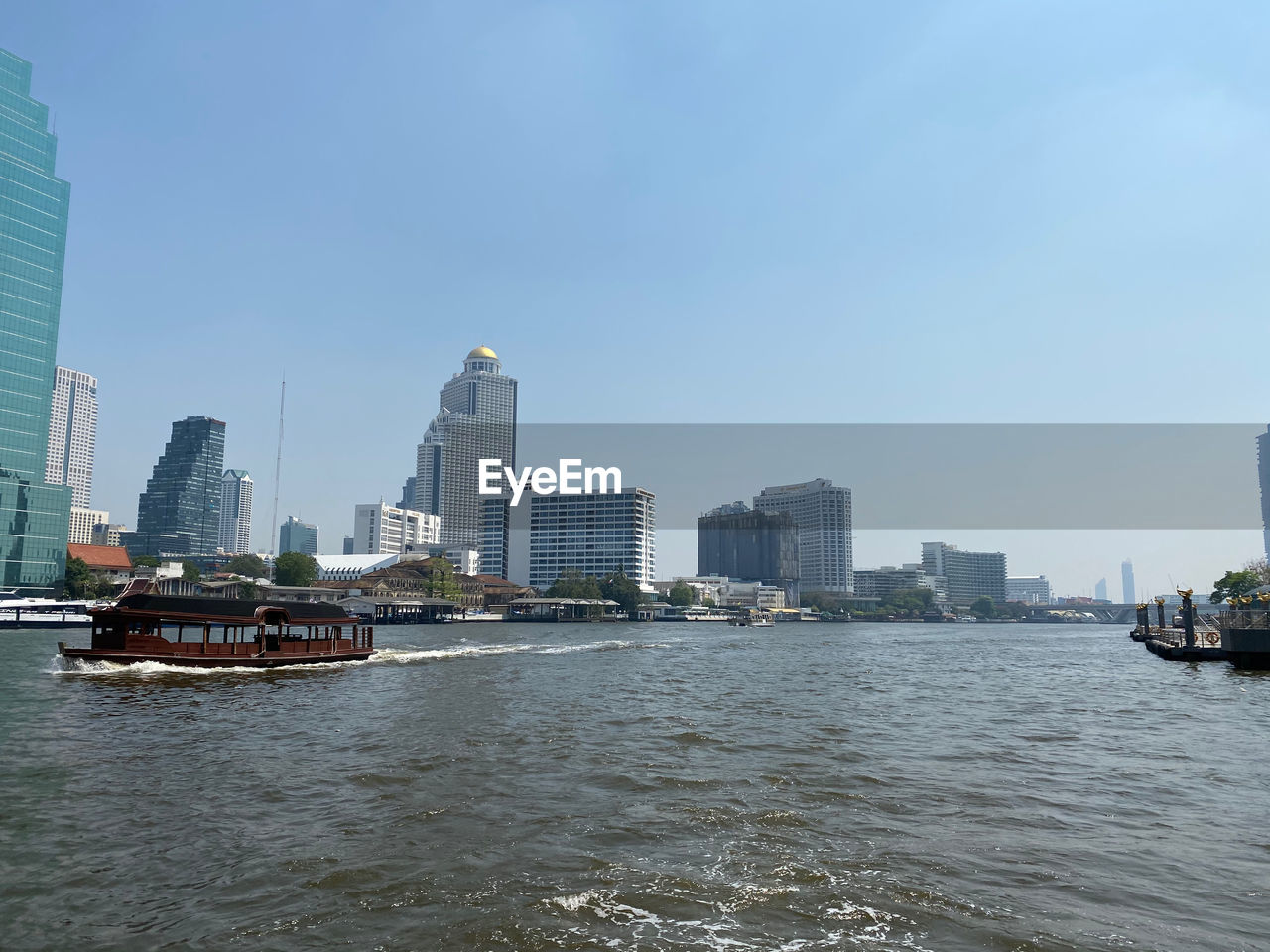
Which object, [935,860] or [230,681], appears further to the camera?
[230,681]

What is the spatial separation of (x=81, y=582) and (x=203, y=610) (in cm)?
13321

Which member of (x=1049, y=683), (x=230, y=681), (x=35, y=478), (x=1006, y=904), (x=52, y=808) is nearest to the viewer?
(x=1006, y=904)

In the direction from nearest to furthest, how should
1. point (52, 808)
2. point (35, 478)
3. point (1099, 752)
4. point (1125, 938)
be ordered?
point (1125, 938) < point (52, 808) < point (1099, 752) < point (35, 478)

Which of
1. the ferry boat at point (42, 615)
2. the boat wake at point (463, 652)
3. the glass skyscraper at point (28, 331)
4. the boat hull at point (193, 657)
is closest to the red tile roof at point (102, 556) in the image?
the glass skyscraper at point (28, 331)

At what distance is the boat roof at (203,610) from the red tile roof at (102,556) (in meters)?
152

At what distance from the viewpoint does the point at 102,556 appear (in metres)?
180

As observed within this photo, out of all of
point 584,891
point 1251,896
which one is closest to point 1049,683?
point 1251,896

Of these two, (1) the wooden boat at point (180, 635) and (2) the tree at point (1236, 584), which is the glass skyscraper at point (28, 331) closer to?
(1) the wooden boat at point (180, 635)

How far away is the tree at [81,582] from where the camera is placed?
15021 cm

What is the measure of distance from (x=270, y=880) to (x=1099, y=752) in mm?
24232

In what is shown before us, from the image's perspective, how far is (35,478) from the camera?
498 ft

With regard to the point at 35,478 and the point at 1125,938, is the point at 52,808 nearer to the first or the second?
the point at 1125,938

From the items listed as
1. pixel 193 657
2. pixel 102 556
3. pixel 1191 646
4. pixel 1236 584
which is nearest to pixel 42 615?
pixel 102 556

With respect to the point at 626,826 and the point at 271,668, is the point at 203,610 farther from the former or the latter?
the point at 626,826
